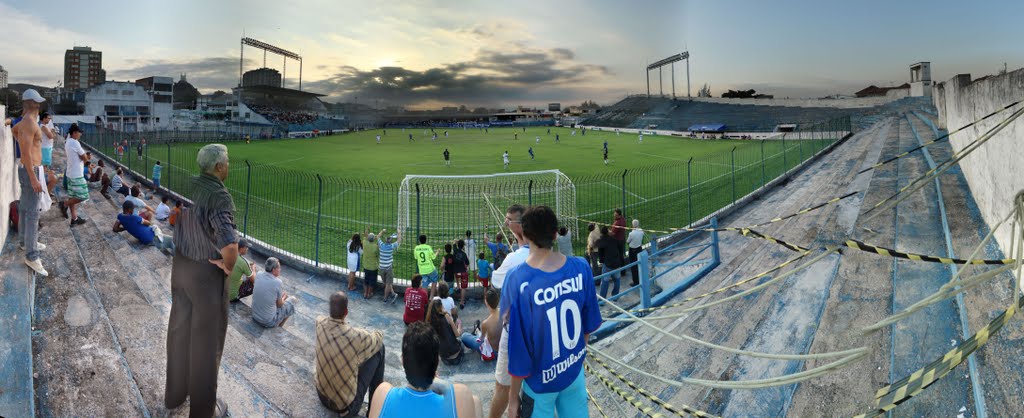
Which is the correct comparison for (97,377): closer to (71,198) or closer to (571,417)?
(571,417)

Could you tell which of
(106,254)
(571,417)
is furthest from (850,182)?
(106,254)

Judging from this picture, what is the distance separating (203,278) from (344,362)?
4.75 feet

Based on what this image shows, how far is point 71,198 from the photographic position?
27.3 feet

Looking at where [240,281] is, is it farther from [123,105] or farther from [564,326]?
[123,105]

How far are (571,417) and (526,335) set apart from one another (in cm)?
65

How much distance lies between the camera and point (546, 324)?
278 cm

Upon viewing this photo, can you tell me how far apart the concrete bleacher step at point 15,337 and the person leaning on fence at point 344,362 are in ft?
6.06

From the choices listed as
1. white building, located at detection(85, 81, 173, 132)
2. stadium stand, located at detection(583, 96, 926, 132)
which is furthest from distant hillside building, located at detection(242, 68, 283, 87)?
stadium stand, located at detection(583, 96, 926, 132)

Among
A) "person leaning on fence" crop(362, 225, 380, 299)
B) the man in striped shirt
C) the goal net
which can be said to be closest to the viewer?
the man in striped shirt

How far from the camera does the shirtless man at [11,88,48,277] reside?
518 cm

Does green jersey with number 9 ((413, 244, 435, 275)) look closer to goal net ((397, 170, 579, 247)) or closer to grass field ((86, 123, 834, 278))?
goal net ((397, 170, 579, 247))

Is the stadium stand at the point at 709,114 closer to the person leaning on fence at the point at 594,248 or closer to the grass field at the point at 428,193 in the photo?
the grass field at the point at 428,193

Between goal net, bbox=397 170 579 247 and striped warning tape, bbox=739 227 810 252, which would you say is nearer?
striped warning tape, bbox=739 227 810 252

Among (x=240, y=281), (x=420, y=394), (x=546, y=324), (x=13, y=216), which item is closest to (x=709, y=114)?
(x=240, y=281)
